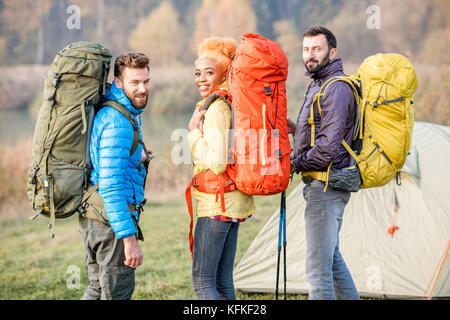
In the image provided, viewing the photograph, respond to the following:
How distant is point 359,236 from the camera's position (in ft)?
14.7

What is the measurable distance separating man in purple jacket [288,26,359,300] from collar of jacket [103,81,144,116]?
105 centimetres

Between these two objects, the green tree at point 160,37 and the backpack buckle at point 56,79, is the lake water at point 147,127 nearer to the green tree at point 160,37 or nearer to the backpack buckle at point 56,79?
the green tree at point 160,37

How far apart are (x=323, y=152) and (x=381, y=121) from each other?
0.44 meters

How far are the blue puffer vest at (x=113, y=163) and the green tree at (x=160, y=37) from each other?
718 inches

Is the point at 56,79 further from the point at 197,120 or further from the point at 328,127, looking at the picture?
the point at 328,127

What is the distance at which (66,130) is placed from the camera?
2568 mm

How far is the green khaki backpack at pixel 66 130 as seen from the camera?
258 cm

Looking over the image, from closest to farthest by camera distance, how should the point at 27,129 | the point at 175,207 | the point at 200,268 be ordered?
the point at 200,268 → the point at 175,207 → the point at 27,129

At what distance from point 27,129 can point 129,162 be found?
1434 cm

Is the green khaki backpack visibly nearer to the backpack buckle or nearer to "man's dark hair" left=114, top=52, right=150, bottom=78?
the backpack buckle

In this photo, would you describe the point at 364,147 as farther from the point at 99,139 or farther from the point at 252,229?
the point at 252,229

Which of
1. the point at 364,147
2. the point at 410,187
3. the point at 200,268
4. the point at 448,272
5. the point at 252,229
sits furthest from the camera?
the point at 252,229

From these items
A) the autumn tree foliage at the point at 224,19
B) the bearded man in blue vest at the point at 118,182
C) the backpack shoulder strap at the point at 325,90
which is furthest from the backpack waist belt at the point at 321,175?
the autumn tree foliage at the point at 224,19
